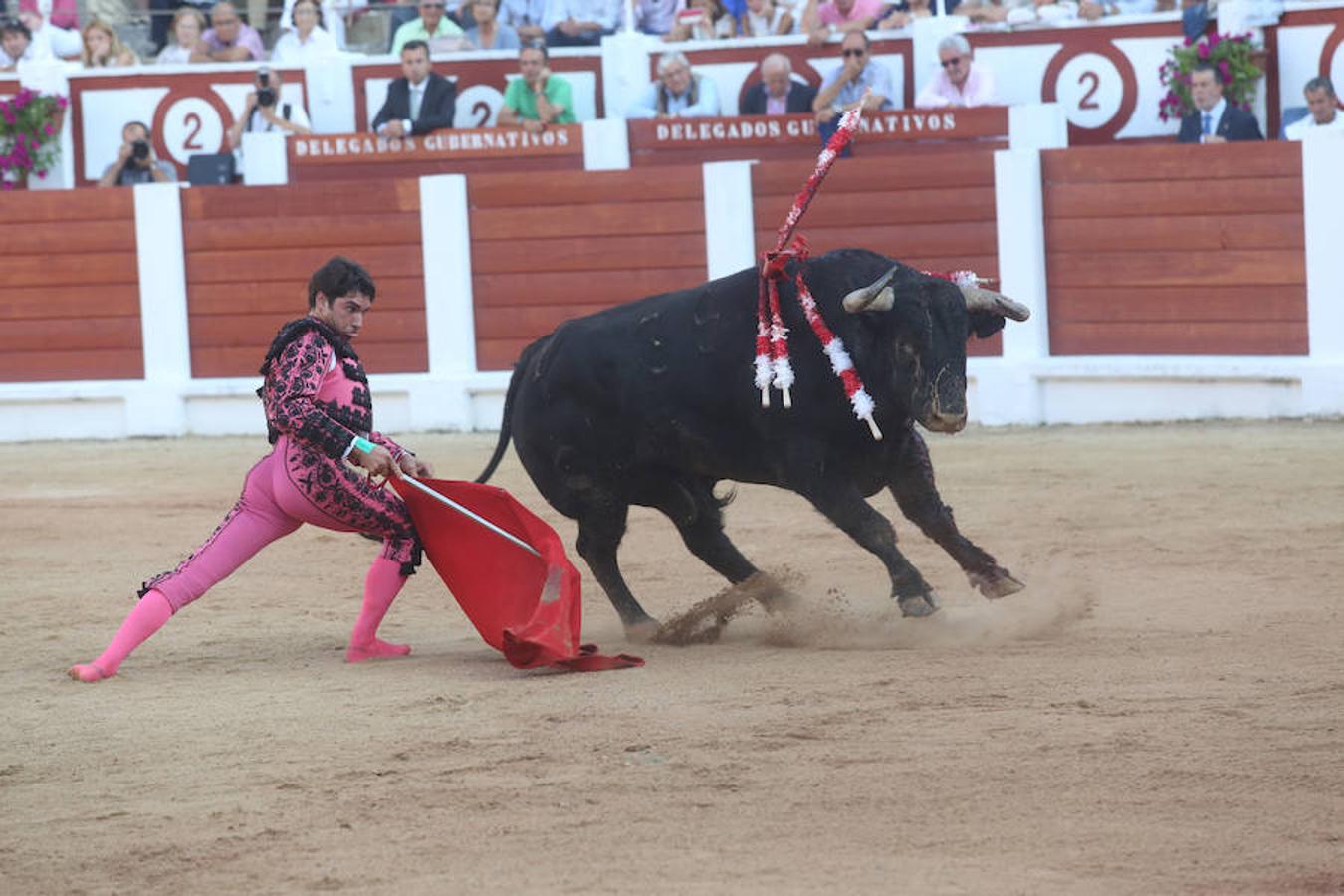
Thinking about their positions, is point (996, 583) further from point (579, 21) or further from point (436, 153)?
point (579, 21)

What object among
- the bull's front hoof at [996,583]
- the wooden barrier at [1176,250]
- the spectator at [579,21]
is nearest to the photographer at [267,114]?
the spectator at [579,21]

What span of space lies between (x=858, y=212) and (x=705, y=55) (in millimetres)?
1468

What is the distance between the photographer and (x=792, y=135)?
11258 millimetres

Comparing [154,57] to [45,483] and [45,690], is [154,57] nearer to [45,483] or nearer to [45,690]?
[45,483]

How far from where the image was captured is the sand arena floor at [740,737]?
3.28m

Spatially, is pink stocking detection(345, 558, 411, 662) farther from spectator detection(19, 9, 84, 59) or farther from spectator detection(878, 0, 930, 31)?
spectator detection(19, 9, 84, 59)

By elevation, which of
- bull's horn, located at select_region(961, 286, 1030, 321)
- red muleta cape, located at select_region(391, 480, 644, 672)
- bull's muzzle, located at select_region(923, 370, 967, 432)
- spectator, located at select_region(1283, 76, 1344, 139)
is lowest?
red muleta cape, located at select_region(391, 480, 644, 672)

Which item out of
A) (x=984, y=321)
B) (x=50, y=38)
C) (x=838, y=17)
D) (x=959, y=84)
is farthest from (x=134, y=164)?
(x=984, y=321)

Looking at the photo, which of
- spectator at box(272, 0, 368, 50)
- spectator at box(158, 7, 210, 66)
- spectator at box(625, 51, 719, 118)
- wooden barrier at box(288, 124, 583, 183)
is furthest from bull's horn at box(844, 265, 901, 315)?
spectator at box(158, 7, 210, 66)

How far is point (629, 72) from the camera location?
466 inches

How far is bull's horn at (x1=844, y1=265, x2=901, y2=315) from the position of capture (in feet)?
16.8

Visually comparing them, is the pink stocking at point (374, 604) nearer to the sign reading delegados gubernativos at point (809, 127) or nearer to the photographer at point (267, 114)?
the sign reading delegados gubernativos at point (809, 127)

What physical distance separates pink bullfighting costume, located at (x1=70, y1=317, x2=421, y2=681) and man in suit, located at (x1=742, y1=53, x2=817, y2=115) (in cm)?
639

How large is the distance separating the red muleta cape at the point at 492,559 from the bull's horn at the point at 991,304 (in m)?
1.23
